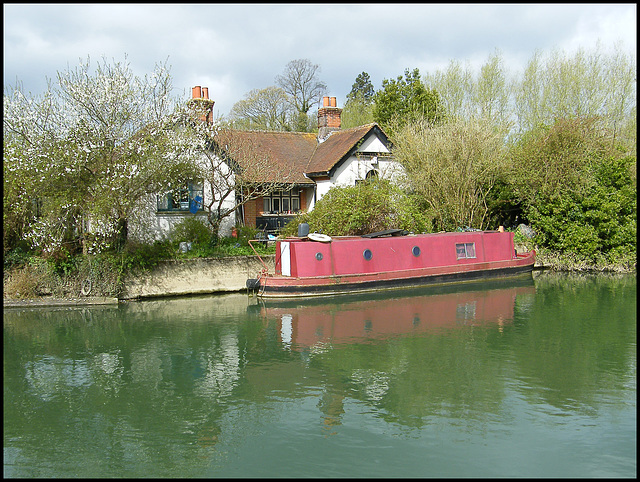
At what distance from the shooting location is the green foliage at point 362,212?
19.6 metres

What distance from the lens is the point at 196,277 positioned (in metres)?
17.9

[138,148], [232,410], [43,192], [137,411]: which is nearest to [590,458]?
[232,410]

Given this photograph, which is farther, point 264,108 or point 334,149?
point 264,108

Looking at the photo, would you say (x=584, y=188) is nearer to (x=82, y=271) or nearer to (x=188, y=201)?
(x=188, y=201)

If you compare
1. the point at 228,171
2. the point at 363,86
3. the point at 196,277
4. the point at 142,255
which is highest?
the point at 363,86

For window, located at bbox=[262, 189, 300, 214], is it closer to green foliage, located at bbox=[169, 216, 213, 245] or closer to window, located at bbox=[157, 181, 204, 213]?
window, located at bbox=[157, 181, 204, 213]

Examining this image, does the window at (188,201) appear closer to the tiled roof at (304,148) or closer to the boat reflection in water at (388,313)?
the tiled roof at (304,148)

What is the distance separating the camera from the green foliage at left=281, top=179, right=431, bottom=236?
64.3 feet

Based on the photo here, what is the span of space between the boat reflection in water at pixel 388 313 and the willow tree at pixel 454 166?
4.19 meters

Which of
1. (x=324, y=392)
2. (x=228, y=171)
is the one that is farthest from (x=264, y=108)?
(x=324, y=392)

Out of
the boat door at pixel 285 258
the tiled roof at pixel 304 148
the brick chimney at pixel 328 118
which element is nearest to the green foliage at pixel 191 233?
the boat door at pixel 285 258

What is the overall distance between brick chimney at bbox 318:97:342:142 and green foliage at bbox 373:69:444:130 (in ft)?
6.24

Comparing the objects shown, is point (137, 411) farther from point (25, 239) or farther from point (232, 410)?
point (25, 239)

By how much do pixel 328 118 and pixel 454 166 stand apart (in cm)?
772
